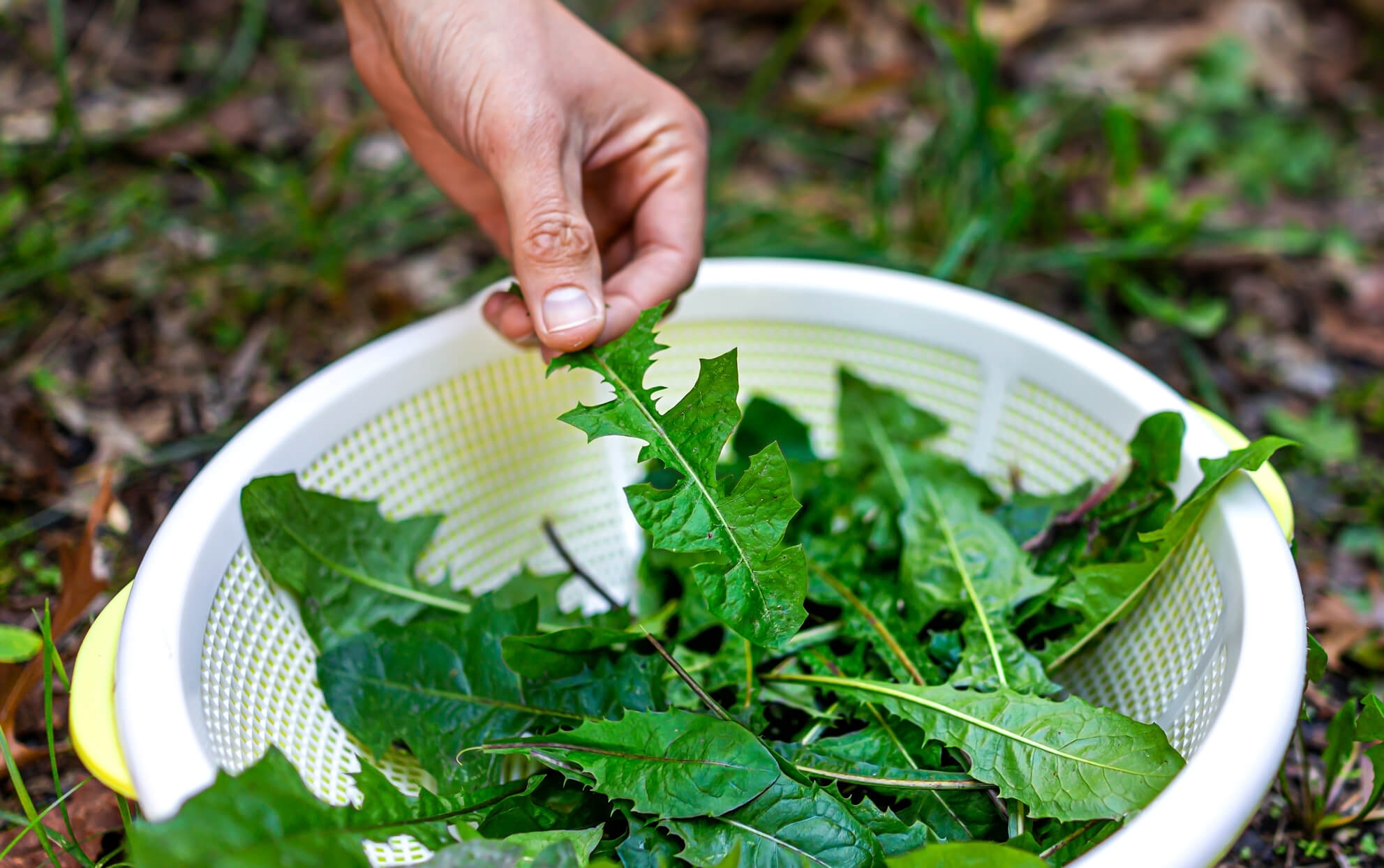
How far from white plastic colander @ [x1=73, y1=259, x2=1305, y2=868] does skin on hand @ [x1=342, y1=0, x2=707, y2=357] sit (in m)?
0.20

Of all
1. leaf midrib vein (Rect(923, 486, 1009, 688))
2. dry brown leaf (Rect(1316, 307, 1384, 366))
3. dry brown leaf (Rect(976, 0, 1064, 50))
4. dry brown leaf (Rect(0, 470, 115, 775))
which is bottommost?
dry brown leaf (Rect(1316, 307, 1384, 366))

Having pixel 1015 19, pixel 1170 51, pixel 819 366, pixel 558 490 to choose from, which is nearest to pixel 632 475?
pixel 558 490

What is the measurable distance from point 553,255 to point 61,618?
0.82 meters

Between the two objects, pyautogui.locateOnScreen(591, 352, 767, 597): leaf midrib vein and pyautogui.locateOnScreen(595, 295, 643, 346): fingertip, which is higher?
pyautogui.locateOnScreen(595, 295, 643, 346): fingertip

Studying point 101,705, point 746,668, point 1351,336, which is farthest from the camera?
point 1351,336

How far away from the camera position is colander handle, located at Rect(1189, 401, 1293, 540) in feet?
3.79

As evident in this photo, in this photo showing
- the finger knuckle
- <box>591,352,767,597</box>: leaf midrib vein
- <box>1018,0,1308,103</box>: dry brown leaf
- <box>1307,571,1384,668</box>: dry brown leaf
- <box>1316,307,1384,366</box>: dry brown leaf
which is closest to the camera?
<box>591,352,767,597</box>: leaf midrib vein

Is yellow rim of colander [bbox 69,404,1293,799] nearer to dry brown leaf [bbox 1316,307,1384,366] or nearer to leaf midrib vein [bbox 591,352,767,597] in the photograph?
leaf midrib vein [bbox 591,352,767,597]

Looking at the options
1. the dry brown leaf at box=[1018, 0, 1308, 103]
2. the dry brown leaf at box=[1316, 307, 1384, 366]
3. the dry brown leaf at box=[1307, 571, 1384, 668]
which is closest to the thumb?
the dry brown leaf at box=[1307, 571, 1384, 668]

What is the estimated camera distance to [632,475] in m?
1.68

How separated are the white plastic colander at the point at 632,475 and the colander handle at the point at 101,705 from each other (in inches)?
1.3

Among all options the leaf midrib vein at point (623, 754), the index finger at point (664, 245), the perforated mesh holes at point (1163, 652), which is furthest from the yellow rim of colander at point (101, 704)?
the index finger at point (664, 245)

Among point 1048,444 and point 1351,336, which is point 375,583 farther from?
point 1351,336

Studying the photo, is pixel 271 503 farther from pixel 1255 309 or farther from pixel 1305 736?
pixel 1255 309
